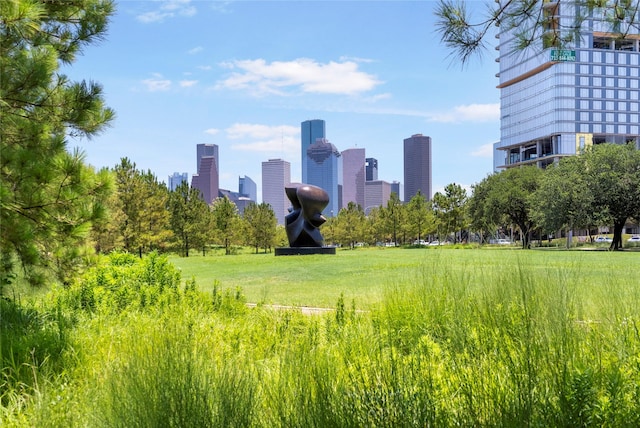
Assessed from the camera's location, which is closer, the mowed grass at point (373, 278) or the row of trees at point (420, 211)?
the mowed grass at point (373, 278)

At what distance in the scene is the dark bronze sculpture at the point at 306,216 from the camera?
995 inches

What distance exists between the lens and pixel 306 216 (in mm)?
25656

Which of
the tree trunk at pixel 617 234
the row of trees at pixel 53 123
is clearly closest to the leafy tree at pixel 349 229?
the tree trunk at pixel 617 234

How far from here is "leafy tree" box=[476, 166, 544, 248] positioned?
41219mm

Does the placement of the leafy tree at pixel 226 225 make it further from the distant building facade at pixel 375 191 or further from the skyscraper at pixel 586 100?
the distant building facade at pixel 375 191

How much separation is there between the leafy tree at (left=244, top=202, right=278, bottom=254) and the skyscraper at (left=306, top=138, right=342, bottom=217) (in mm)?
143667

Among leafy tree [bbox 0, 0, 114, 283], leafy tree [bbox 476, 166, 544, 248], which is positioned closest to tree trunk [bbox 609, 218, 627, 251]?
leafy tree [bbox 476, 166, 544, 248]

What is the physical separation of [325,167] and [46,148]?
187820mm

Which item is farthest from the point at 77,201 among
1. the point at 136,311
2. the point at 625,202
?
the point at 625,202

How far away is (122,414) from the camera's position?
2.44 m

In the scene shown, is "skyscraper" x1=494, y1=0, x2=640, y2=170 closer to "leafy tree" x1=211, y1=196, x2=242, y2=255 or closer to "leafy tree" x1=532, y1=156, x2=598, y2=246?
"leafy tree" x1=532, y1=156, x2=598, y2=246

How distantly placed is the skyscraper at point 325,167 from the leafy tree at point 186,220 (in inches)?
5905

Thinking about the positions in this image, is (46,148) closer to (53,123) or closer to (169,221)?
(53,123)

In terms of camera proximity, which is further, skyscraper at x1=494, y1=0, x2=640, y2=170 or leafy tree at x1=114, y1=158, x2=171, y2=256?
skyscraper at x1=494, y1=0, x2=640, y2=170
